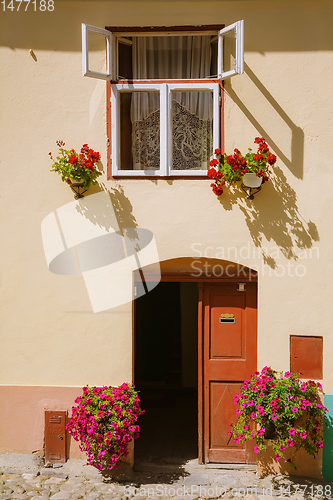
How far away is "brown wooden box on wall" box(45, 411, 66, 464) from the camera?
5.69 meters

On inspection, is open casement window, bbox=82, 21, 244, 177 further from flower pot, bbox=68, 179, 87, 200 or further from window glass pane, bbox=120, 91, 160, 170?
flower pot, bbox=68, 179, 87, 200

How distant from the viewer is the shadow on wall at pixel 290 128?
221 inches

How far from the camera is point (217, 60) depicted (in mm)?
5758

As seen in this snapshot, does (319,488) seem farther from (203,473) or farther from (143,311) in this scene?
(143,311)

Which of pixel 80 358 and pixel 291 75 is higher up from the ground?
pixel 291 75

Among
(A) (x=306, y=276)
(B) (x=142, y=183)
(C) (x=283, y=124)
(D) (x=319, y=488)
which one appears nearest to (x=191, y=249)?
(B) (x=142, y=183)

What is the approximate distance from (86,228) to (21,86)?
1961 mm

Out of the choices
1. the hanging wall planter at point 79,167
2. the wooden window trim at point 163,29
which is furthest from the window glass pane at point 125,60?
the hanging wall planter at point 79,167

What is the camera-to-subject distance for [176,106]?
584 cm

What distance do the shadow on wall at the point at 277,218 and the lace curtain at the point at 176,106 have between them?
791mm

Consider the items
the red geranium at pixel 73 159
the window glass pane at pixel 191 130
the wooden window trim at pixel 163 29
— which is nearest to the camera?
the red geranium at pixel 73 159

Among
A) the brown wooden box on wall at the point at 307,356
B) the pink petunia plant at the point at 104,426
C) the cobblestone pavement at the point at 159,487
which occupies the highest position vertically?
the brown wooden box on wall at the point at 307,356

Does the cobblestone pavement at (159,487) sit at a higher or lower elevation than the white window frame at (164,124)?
lower

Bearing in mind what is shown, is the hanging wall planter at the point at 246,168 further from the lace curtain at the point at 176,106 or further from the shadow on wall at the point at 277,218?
the lace curtain at the point at 176,106
